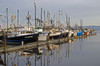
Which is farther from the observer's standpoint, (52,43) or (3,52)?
(52,43)

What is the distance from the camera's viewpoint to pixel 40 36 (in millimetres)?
45156

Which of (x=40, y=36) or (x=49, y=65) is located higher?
(x=40, y=36)

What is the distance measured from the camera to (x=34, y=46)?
36.5 metres

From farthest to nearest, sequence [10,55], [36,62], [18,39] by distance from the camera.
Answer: [18,39]
[10,55]
[36,62]

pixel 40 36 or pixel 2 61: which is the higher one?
pixel 40 36

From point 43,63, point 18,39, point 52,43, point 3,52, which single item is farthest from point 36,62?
point 52,43

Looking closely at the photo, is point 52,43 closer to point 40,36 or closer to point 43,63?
point 40,36

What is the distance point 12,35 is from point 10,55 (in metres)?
13.8

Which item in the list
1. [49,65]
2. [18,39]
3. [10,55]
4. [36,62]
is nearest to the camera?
[49,65]

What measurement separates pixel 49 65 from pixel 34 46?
14862mm

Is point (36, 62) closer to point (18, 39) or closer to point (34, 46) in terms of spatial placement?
point (34, 46)

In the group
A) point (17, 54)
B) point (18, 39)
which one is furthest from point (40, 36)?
point (17, 54)

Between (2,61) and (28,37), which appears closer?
(2,61)

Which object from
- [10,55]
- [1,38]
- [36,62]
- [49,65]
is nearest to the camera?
[49,65]
